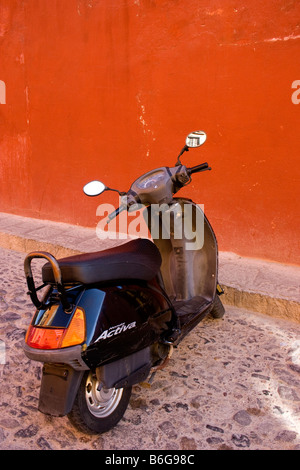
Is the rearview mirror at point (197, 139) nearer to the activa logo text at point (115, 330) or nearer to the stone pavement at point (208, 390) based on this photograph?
the activa logo text at point (115, 330)

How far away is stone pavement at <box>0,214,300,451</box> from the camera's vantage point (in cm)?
218

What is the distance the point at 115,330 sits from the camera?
81.8 inches

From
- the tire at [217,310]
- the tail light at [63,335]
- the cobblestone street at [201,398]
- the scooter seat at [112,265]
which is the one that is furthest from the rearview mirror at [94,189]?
the tire at [217,310]

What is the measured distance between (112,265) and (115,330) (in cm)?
31

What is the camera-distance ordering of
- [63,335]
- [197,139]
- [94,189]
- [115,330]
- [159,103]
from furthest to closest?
[159,103]
[197,139]
[94,189]
[115,330]
[63,335]

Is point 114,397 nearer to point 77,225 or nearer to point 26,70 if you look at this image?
point 77,225

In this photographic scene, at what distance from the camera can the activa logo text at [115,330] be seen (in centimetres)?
201

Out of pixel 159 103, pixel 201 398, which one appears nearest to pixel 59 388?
pixel 201 398

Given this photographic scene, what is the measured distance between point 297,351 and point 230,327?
0.55 meters

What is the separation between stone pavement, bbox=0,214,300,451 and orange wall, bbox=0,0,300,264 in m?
0.87

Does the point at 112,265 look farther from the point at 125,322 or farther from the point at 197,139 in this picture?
the point at 197,139

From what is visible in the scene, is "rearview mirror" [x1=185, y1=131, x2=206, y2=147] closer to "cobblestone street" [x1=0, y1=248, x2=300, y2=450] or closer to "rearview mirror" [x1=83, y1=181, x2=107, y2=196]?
"rearview mirror" [x1=83, y1=181, x2=107, y2=196]

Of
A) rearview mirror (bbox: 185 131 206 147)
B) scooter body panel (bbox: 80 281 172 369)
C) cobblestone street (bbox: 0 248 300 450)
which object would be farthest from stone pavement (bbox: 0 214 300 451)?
rearview mirror (bbox: 185 131 206 147)

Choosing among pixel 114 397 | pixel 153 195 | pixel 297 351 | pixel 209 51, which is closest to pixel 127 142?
pixel 209 51
